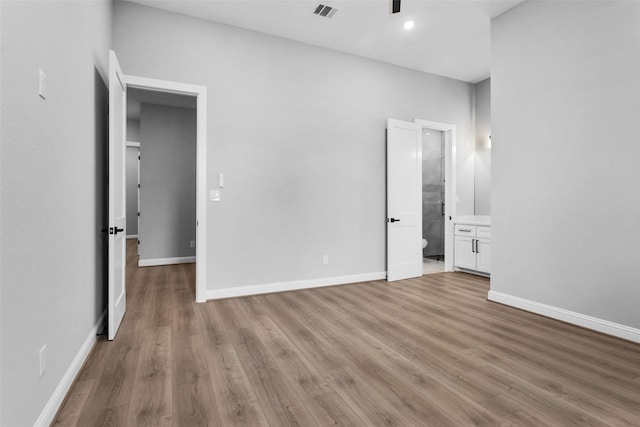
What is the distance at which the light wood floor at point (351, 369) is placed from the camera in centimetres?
171

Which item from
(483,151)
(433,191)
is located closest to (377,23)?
(483,151)

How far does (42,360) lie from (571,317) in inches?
155

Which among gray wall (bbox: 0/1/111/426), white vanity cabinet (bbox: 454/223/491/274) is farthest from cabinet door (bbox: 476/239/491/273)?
gray wall (bbox: 0/1/111/426)

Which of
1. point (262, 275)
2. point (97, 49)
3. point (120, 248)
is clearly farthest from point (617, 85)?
point (120, 248)

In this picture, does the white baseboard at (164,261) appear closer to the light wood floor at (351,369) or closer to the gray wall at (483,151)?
the light wood floor at (351,369)

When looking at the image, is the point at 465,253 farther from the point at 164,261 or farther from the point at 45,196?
the point at 164,261

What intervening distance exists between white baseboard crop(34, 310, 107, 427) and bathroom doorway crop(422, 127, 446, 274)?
234 inches

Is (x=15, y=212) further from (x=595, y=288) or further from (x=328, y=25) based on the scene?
(x=595, y=288)

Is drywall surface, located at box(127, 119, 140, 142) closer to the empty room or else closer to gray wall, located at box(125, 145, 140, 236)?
gray wall, located at box(125, 145, 140, 236)

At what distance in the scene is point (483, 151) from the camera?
5633 mm

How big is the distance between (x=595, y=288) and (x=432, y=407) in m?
2.18

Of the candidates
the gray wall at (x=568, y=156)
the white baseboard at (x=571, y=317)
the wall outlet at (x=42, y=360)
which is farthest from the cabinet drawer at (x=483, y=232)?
the wall outlet at (x=42, y=360)

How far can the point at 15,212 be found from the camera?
1.33m

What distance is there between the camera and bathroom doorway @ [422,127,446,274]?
699 centimetres
